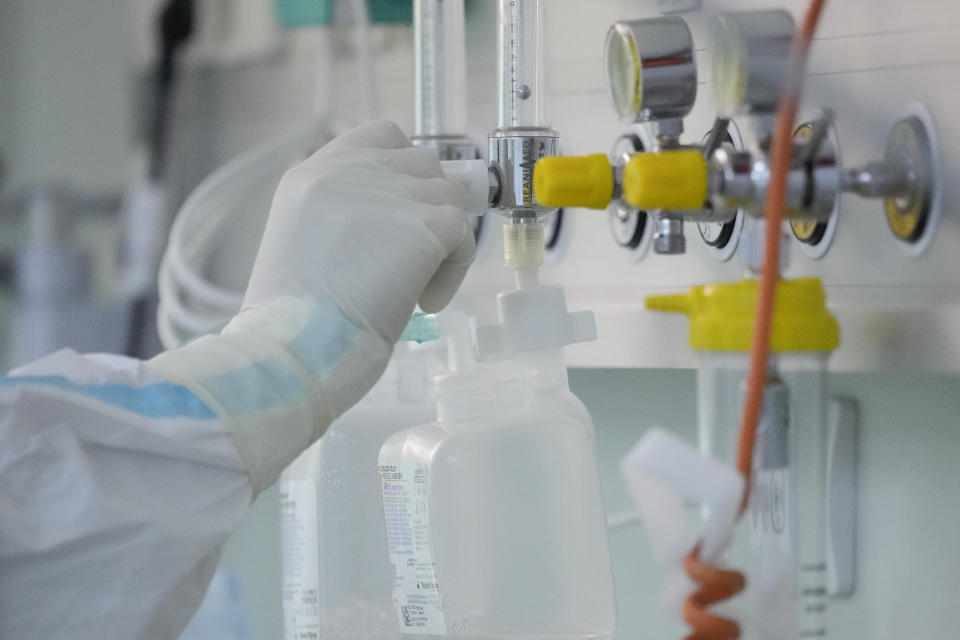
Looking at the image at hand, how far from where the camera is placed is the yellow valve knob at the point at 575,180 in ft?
1.98

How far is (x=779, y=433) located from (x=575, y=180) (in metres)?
0.16

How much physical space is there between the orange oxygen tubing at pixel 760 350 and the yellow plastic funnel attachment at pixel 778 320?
0.04 m

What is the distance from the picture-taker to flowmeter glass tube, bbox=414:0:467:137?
91 centimetres

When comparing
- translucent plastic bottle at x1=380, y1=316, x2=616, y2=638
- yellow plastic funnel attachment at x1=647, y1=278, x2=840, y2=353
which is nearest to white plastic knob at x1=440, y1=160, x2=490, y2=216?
translucent plastic bottle at x1=380, y1=316, x2=616, y2=638

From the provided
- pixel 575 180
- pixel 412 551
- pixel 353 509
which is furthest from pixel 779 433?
pixel 353 509

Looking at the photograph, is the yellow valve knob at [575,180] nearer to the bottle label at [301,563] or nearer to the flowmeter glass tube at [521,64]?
the flowmeter glass tube at [521,64]

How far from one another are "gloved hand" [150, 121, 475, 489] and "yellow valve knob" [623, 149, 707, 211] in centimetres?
19

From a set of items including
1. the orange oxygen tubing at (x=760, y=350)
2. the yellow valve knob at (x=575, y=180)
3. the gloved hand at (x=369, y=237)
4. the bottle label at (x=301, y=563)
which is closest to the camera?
the orange oxygen tubing at (x=760, y=350)

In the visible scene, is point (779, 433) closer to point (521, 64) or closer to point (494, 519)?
point (494, 519)

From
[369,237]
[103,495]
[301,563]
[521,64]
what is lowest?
[301,563]

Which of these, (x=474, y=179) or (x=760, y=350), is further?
(x=474, y=179)

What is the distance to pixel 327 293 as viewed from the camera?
0.72 metres

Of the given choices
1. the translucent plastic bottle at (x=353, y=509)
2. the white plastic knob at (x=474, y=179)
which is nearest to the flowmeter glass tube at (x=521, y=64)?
the white plastic knob at (x=474, y=179)

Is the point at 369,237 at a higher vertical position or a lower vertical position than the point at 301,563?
higher
